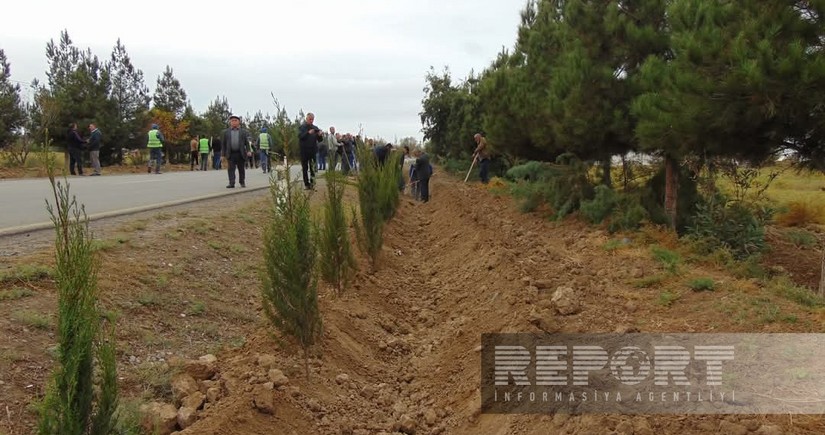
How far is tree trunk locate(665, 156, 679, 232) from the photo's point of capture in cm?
864

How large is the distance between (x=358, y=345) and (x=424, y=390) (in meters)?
0.80

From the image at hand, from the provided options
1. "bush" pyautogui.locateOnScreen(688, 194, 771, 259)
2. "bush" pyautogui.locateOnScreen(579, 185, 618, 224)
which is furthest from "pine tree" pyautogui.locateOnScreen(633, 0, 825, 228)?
"bush" pyautogui.locateOnScreen(579, 185, 618, 224)

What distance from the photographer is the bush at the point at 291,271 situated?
3.71 m

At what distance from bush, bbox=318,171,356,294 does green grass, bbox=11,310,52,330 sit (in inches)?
88.5

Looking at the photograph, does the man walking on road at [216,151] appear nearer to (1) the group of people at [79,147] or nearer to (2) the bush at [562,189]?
(1) the group of people at [79,147]

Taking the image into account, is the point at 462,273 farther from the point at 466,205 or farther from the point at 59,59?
the point at 59,59

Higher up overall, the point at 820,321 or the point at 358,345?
the point at 820,321

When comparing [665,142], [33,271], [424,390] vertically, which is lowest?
[424,390]

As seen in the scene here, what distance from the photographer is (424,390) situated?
4141mm

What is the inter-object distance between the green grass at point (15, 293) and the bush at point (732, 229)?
21.8ft

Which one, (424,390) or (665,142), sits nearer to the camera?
(424,390)

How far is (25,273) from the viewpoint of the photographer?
13.8 feet

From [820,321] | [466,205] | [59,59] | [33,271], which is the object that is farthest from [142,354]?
[59,59]

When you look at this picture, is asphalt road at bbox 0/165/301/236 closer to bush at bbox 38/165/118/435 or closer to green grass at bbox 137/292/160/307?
green grass at bbox 137/292/160/307
